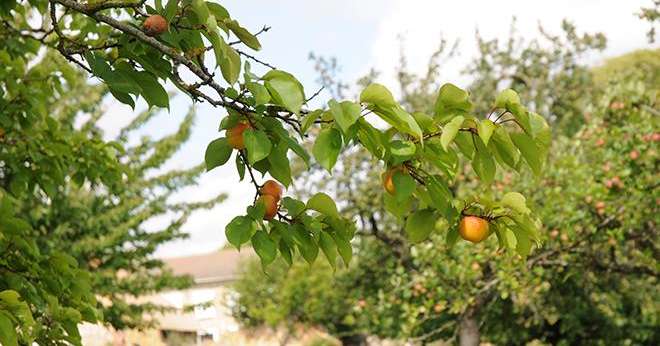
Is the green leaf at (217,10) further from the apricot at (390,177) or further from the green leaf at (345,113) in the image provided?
the apricot at (390,177)

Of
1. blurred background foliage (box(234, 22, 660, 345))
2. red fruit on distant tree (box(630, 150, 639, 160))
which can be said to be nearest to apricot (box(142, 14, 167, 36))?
blurred background foliage (box(234, 22, 660, 345))

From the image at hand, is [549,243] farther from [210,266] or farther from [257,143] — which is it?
[210,266]

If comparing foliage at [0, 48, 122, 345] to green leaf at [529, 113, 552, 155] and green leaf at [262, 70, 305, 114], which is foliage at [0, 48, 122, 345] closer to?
green leaf at [262, 70, 305, 114]

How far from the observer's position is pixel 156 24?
2500 millimetres

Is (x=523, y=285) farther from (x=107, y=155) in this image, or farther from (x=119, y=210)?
(x=119, y=210)

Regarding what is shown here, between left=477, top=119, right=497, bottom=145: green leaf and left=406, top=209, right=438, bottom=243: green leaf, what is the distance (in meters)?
0.58

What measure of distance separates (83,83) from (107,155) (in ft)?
34.1

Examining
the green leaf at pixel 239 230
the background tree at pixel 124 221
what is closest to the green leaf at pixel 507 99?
the green leaf at pixel 239 230

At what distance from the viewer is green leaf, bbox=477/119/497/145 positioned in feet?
7.63

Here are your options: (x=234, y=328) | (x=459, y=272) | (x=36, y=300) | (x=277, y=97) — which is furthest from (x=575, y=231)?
(x=234, y=328)

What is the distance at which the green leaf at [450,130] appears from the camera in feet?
7.48

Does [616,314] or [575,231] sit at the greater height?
[575,231]

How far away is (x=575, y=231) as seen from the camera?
985 cm

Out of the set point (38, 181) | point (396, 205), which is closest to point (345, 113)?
point (396, 205)
